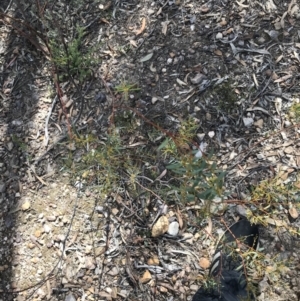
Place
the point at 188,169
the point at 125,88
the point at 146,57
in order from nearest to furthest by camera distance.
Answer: the point at 188,169
the point at 125,88
the point at 146,57

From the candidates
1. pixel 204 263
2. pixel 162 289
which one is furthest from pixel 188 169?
pixel 162 289

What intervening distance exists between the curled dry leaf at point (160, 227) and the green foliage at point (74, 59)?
0.93m

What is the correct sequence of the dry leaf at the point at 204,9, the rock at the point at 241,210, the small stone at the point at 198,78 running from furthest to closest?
the dry leaf at the point at 204,9, the small stone at the point at 198,78, the rock at the point at 241,210

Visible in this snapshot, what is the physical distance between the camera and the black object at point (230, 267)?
2025 millimetres

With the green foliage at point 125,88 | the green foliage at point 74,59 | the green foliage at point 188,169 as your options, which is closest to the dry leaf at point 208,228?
the green foliage at point 188,169

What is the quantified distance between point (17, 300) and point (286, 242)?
134cm

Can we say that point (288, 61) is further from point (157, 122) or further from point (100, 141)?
point (100, 141)

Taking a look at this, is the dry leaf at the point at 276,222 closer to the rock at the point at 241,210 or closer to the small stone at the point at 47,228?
the rock at the point at 241,210

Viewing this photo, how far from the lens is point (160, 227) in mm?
2164

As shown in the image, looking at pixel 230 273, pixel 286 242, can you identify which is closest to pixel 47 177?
pixel 230 273

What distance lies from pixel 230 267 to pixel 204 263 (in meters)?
0.12

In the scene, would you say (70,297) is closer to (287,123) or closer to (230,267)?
(230,267)

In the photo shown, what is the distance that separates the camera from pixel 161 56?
8.11ft

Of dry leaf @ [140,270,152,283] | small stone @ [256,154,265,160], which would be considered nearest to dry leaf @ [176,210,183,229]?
dry leaf @ [140,270,152,283]
